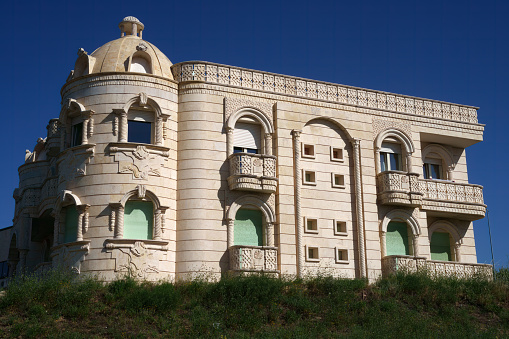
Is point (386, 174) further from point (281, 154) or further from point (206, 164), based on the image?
point (206, 164)

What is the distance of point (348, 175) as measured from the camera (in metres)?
35.4

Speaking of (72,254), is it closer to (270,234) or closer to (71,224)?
(71,224)

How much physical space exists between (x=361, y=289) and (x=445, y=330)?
4.84m

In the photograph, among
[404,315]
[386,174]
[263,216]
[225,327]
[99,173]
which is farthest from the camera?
[386,174]

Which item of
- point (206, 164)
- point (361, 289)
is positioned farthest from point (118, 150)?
point (361, 289)

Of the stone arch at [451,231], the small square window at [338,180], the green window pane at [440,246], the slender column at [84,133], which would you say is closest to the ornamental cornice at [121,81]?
the slender column at [84,133]

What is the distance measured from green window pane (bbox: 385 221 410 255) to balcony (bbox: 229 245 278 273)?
7658 mm

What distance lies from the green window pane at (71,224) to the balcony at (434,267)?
15460 mm

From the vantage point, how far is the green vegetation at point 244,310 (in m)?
24.5

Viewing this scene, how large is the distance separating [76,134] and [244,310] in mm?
12602

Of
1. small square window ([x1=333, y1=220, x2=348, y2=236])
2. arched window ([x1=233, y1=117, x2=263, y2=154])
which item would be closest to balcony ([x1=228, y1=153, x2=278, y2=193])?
arched window ([x1=233, y1=117, x2=263, y2=154])

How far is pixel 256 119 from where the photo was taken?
111 ft

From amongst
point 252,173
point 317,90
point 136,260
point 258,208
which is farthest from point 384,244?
point 136,260

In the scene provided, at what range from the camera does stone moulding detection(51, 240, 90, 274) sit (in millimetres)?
29641
